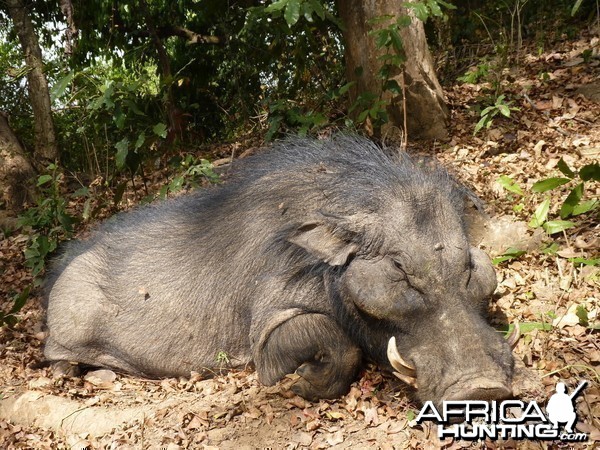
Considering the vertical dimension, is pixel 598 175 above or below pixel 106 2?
below

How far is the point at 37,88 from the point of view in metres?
10.0

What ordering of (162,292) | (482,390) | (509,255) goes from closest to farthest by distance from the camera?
(482,390) → (162,292) → (509,255)

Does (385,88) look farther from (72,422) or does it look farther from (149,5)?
(149,5)

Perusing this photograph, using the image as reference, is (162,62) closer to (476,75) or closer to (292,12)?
(476,75)

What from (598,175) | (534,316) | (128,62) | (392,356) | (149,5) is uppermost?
(149,5)

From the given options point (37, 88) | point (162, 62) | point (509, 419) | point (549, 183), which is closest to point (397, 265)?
point (509, 419)

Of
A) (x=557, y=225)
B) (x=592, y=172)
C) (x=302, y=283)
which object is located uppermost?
(x=592, y=172)

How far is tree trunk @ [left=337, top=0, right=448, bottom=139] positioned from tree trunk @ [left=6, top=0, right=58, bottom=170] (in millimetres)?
4645

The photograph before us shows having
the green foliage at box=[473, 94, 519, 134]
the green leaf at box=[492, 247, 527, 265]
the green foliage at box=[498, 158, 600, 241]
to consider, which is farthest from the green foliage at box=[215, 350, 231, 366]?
the green foliage at box=[473, 94, 519, 134]

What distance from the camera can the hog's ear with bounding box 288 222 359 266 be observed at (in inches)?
174

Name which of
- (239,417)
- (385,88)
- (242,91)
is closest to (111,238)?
(239,417)

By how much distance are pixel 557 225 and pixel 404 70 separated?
256 centimetres

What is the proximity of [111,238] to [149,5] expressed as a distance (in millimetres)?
6622

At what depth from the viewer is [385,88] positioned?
699cm
